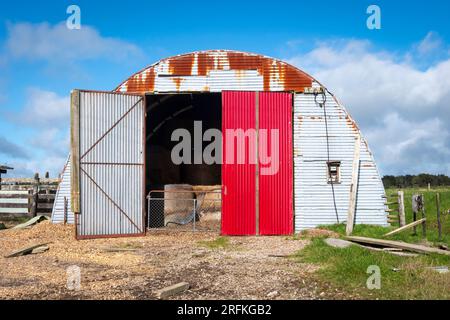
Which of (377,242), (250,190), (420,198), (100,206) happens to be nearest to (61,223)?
(100,206)

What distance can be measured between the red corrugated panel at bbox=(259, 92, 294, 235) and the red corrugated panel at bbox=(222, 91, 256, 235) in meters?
0.36

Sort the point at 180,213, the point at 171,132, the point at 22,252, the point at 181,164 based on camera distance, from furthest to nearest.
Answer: the point at 181,164 < the point at 171,132 < the point at 180,213 < the point at 22,252

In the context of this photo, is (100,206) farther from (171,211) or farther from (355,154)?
(355,154)

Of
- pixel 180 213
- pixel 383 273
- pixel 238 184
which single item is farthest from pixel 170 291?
pixel 180 213

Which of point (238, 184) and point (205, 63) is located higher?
point (205, 63)

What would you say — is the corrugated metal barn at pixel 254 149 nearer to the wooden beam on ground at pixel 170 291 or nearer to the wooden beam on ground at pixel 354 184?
the wooden beam on ground at pixel 354 184

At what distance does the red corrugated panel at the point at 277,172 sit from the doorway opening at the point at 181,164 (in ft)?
A: 11.1

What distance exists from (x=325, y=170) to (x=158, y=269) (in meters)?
9.48

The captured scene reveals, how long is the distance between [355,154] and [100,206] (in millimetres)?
10154

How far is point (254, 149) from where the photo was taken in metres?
17.8

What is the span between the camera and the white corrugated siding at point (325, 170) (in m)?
17.8

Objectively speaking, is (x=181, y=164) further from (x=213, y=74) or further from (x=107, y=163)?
(x=107, y=163)

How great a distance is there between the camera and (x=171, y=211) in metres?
20.8

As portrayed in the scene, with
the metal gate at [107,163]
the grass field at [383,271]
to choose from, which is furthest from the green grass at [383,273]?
the metal gate at [107,163]
